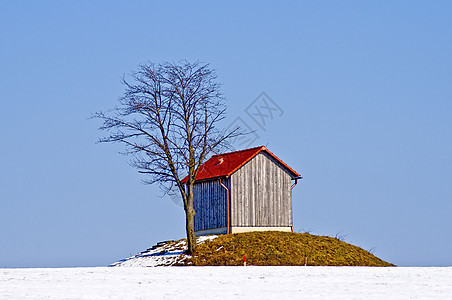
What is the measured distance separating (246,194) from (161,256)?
9.40 meters

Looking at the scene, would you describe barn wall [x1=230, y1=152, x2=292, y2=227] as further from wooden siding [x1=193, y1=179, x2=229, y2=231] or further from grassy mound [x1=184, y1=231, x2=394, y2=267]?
grassy mound [x1=184, y1=231, x2=394, y2=267]

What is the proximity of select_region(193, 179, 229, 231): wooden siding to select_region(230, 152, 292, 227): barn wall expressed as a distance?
1.03 meters

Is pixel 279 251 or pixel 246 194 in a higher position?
pixel 246 194

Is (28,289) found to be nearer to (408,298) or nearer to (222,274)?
(222,274)

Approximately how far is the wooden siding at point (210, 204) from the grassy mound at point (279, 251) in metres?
3.41

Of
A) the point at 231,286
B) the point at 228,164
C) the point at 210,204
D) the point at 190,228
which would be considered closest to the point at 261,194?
the point at 228,164

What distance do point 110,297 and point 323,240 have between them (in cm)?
3207

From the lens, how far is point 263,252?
44250 mm

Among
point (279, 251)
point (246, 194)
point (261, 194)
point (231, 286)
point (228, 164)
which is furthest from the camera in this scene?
point (228, 164)

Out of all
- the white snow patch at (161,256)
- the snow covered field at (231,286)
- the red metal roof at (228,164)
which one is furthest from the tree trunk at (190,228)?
the snow covered field at (231,286)

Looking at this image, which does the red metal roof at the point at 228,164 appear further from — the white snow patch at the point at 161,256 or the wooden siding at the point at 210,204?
the white snow patch at the point at 161,256

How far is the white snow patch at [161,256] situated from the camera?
1750 inches

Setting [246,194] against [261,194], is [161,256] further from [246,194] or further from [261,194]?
[261,194]

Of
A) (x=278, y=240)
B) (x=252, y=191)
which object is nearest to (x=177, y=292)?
(x=278, y=240)
